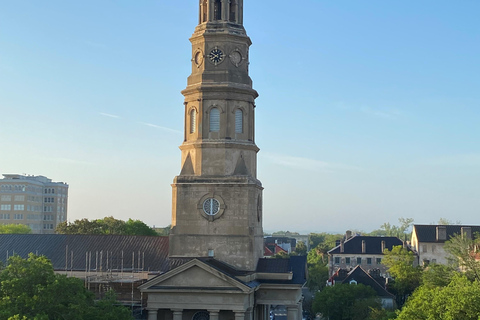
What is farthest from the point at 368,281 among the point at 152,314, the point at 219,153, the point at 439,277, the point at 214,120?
the point at 152,314

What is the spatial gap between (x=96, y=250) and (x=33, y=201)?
96.3 m

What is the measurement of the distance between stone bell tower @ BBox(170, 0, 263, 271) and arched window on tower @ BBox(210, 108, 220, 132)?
79 millimetres

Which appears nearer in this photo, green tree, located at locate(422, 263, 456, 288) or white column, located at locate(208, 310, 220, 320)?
white column, located at locate(208, 310, 220, 320)

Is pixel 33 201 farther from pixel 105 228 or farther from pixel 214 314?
pixel 214 314

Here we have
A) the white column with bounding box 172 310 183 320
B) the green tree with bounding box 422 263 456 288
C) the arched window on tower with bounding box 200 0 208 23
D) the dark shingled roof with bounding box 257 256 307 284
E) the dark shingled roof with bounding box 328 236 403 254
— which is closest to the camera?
the white column with bounding box 172 310 183 320

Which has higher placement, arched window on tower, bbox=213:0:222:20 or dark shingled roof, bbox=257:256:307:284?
arched window on tower, bbox=213:0:222:20

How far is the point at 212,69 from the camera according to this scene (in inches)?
2088

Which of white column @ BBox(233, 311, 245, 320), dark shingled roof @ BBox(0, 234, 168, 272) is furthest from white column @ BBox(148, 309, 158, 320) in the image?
white column @ BBox(233, 311, 245, 320)

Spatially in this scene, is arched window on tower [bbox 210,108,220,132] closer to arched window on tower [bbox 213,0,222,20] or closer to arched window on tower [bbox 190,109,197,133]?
arched window on tower [bbox 190,109,197,133]

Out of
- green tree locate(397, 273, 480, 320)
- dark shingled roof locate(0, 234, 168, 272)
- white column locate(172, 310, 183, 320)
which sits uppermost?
dark shingled roof locate(0, 234, 168, 272)

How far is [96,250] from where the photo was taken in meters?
53.9

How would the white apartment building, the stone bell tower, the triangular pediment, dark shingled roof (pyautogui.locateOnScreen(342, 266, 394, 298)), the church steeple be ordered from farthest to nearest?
1. the white apartment building
2. dark shingled roof (pyautogui.locateOnScreen(342, 266, 394, 298))
3. the church steeple
4. the stone bell tower
5. the triangular pediment

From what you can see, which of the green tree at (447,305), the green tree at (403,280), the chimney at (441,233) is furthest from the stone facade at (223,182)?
the chimney at (441,233)

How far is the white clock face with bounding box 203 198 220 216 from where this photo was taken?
167ft
